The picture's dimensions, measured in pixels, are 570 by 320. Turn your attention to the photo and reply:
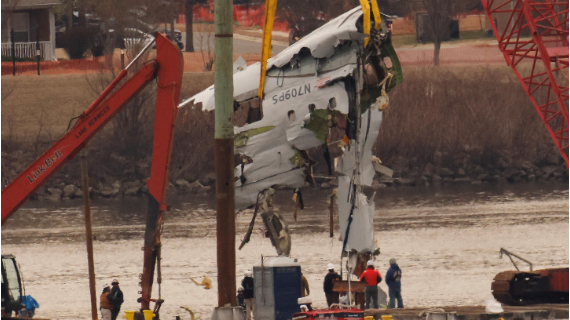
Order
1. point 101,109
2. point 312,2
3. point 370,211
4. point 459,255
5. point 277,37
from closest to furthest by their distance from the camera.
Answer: point 101,109 < point 370,211 < point 459,255 < point 312,2 < point 277,37

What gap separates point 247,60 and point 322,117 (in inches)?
2145

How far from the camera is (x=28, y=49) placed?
8662cm

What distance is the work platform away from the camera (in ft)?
71.6

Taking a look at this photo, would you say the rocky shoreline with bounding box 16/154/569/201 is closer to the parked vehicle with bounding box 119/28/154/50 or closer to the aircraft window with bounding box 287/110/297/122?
the parked vehicle with bounding box 119/28/154/50

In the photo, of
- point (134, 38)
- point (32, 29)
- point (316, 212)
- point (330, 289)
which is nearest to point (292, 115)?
point (330, 289)

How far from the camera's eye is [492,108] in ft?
262

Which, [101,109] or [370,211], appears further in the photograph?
[370,211]

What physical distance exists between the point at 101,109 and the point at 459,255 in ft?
74.4

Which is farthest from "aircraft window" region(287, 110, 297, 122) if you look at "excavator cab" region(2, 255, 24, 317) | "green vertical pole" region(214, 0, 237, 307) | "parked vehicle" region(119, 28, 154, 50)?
"parked vehicle" region(119, 28, 154, 50)

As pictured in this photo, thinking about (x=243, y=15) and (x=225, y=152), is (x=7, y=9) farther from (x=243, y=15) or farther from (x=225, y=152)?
(x=225, y=152)

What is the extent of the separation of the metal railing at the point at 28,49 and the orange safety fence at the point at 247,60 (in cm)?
123

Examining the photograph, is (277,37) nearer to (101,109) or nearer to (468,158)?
(468,158)

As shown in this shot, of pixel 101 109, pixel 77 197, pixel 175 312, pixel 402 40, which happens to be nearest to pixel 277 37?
pixel 402 40

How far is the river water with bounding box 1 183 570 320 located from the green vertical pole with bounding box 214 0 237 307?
10.5 m
